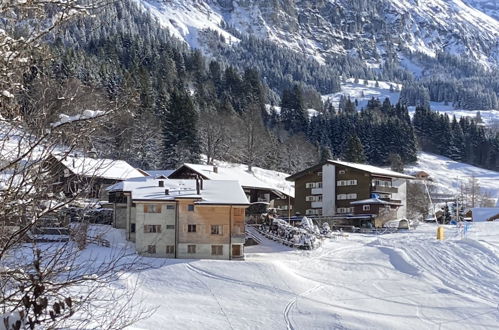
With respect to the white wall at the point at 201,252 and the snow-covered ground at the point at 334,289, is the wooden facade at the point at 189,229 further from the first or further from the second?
the snow-covered ground at the point at 334,289

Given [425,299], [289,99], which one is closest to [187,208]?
[425,299]

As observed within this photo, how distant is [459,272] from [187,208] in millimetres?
16505

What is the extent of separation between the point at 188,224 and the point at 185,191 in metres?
2.67

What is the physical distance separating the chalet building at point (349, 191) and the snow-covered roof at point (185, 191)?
22.2 m

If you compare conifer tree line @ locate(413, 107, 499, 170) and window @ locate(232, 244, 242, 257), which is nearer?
window @ locate(232, 244, 242, 257)

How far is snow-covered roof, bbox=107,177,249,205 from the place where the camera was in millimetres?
39344

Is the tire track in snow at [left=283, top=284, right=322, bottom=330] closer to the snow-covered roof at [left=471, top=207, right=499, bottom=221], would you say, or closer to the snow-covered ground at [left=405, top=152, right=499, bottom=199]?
the snow-covered roof at [left=471, top=207, right=499, bottom=221]

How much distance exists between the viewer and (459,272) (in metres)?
34.2

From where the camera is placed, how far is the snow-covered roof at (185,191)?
39344 mm

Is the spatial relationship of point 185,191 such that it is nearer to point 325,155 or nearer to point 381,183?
point 381,183

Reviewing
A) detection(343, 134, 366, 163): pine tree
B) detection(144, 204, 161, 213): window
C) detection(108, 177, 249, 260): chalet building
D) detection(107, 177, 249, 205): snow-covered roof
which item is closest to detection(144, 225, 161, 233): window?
detection(108, 177, 249, 260): chalet building

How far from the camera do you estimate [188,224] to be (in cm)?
3897

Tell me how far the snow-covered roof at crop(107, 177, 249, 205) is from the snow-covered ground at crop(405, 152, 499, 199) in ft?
200

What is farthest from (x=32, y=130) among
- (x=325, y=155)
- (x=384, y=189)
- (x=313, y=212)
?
(x=325, y=155)
